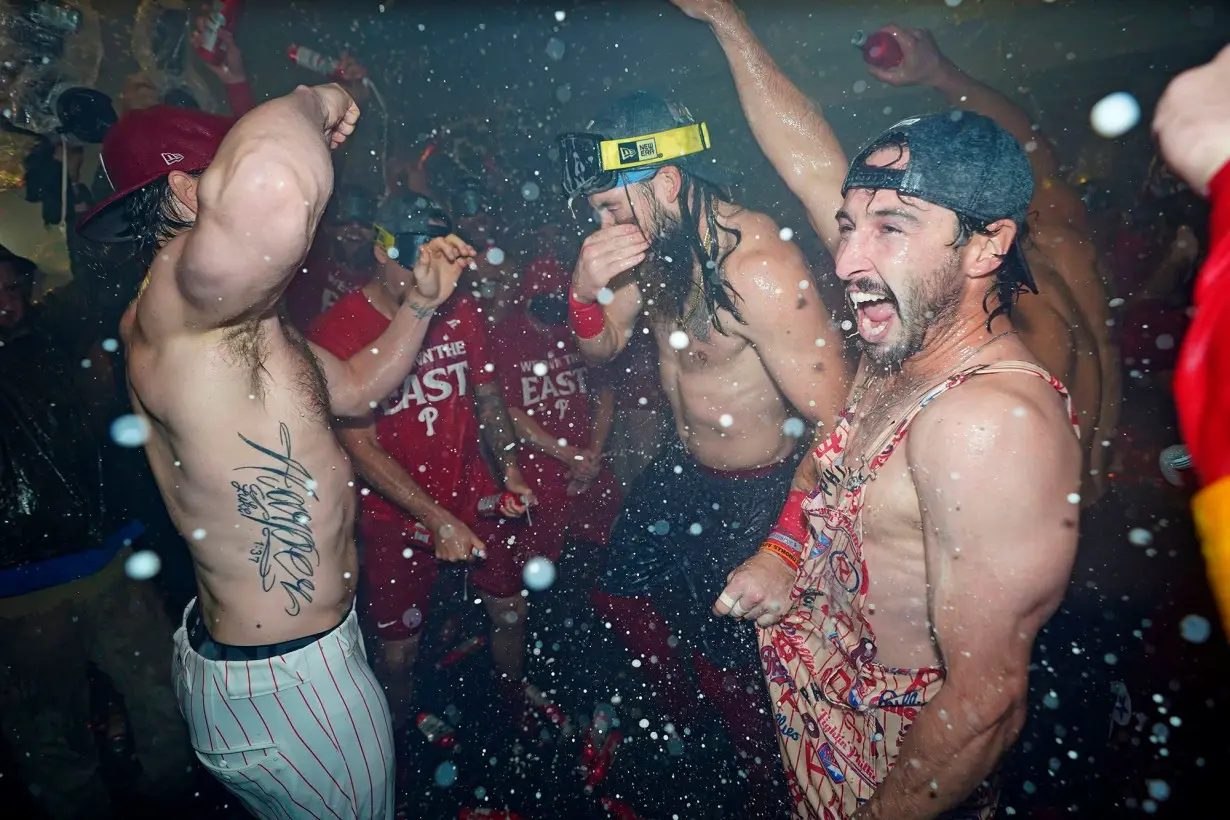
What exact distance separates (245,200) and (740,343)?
2.44 m

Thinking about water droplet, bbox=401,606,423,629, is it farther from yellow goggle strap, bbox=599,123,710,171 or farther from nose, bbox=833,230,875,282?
nose, bbox=833,230,875,282

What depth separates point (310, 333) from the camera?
3.72m

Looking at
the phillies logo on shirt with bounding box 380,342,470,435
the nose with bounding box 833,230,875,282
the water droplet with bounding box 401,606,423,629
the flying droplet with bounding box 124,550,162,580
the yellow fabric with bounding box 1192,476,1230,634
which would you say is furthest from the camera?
the water droplet with bounding box 401,606,423,629

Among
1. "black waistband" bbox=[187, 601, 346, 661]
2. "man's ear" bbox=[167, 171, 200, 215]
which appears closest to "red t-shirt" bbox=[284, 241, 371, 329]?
"man's ear" bbox=[167, 171, 200, 215]

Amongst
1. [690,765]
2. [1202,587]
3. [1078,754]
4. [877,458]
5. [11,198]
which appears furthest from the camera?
[11,198]

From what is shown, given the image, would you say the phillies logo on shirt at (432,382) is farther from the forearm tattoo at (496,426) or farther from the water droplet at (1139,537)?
the water droplet at (1139,537)

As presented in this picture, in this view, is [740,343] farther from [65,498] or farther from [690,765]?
[65,498]

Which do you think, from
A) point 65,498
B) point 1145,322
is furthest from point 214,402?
point 1145,322

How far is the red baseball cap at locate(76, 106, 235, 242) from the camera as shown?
7.23ft

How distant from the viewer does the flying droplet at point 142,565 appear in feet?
11.9

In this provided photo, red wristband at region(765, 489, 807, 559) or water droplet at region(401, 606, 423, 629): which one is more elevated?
red wristband at region(765, 489, 807, 559)

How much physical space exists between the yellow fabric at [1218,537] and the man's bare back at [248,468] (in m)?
2.51

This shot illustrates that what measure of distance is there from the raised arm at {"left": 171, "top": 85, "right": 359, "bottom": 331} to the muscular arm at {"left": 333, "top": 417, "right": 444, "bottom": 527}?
78.2 inches

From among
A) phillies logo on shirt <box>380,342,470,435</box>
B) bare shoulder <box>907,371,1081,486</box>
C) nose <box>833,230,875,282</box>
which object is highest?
nose <box>833,230,875,282</box>
